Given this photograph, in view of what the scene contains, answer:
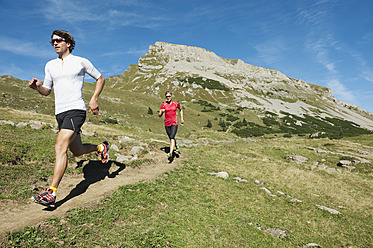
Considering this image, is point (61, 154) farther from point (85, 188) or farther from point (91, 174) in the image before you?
point (91, 174)

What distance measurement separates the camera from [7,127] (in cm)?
1397

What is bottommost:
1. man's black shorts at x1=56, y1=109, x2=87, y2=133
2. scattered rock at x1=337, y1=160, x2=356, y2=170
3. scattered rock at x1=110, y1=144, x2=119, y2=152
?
scattered rock at x1=110, y1=144, x2=119, y2=152

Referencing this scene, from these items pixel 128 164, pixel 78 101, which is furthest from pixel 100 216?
pixel 128 164

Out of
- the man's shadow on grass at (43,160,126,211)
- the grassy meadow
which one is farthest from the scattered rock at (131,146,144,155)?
the man's shadow on grass at (43,160,126,211)

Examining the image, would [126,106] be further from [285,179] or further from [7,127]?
[285,179]

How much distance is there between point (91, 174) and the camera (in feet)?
25.6

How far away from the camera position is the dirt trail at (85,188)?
14.0ft

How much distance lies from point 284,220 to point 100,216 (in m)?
6.81

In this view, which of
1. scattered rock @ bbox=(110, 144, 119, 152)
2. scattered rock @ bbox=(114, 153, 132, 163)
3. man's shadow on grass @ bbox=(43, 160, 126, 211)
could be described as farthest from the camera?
scattered rock @ bbox=(110, 144, 119, 152)

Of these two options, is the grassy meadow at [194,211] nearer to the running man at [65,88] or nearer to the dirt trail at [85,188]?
Answer: the dirt trail at [85,188]

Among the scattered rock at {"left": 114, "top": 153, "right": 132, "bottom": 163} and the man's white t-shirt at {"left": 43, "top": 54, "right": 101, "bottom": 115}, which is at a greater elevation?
the man's white t-shirt at {"left": 43, "top": 54, "right": 101, "bottom": 115}

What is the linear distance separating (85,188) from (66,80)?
366cm

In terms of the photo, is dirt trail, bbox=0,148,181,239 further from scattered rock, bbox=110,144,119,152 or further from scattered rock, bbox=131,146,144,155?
scattered rock, bbox=110,144,119,152

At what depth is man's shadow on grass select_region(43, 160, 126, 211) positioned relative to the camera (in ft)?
19.4
